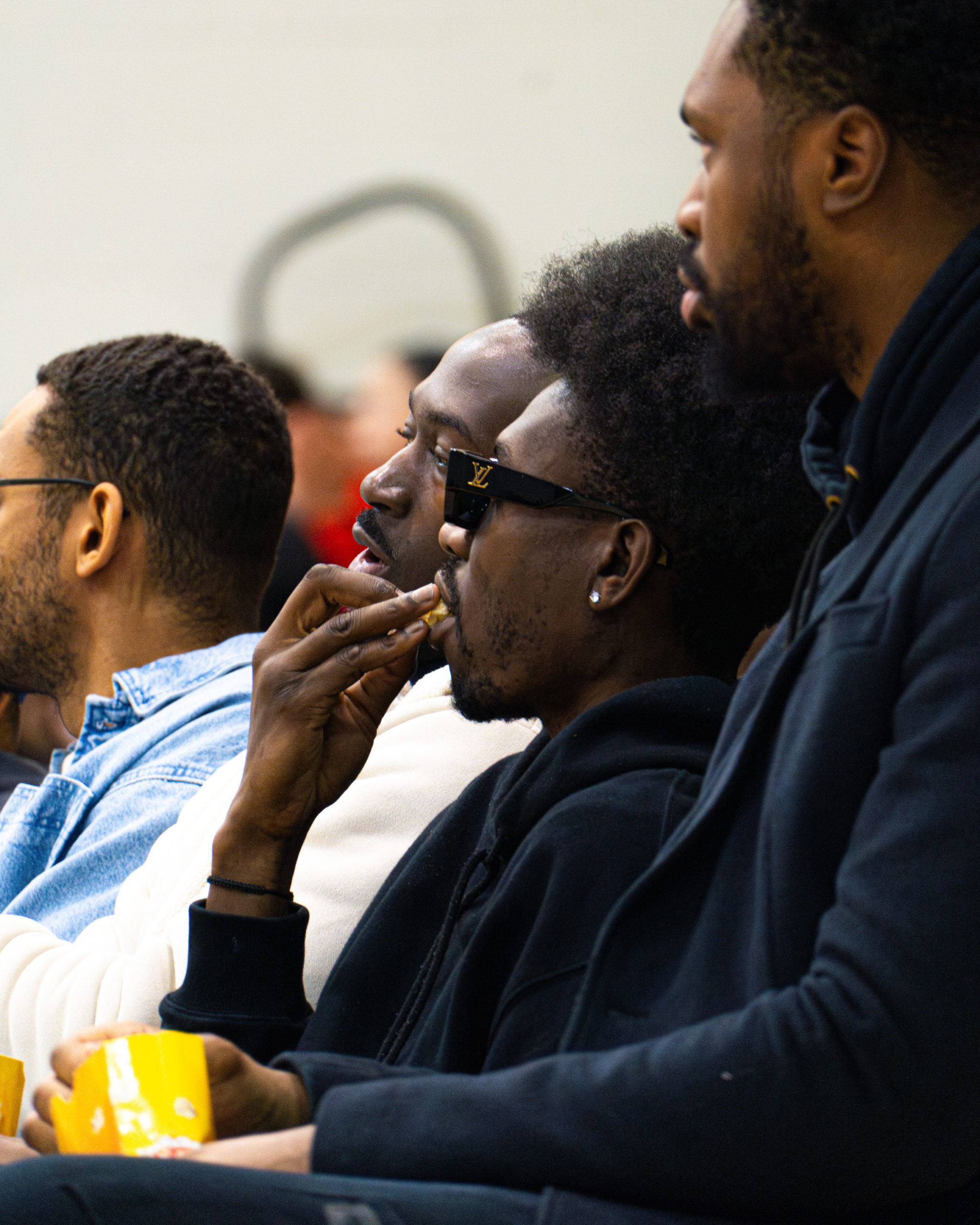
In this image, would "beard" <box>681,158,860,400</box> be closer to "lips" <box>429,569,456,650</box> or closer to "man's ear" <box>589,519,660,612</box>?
"man's ear" <box>589,519,660,612</box>

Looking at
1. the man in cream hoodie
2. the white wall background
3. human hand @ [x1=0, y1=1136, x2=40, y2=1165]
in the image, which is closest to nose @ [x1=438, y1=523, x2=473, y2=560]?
the man in cream hoodie

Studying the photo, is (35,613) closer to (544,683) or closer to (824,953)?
(544,683)

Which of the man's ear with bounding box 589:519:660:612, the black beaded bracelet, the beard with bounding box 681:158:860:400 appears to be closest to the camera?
the beard with bounding box 681:158:860:400

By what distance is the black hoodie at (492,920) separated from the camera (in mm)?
1244

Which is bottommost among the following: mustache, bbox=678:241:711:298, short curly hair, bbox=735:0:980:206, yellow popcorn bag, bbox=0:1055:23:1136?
yellow popcorn bag, bbox=0:1055:23:1136

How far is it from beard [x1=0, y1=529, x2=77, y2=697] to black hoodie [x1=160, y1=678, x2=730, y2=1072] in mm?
980

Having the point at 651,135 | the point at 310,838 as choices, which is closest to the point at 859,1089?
the point at 310,838

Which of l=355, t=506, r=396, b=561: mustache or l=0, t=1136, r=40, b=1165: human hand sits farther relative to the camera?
l=355, t=506, r=396, b=561: mustache

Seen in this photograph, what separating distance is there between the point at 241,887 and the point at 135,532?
1006mm

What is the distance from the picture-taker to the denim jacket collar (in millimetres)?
2344

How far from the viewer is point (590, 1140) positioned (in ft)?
2.97

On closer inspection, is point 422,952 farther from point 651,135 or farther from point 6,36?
point 6,36

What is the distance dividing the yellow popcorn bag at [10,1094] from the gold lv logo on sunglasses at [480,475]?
75 cm

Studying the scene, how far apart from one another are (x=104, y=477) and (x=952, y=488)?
5.96 ft
